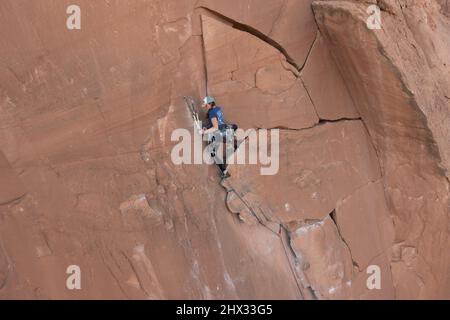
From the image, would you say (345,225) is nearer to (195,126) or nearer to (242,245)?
(242,245)

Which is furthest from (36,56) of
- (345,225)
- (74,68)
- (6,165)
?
(345,225)
